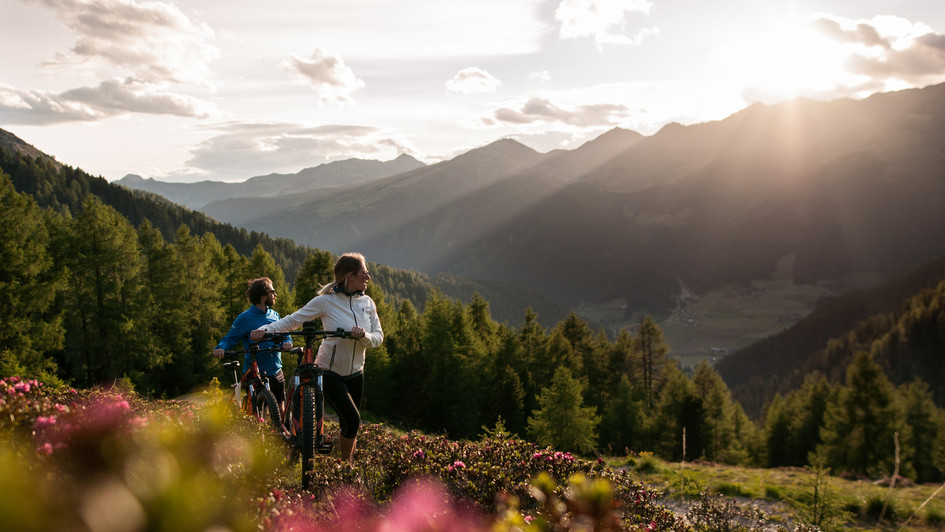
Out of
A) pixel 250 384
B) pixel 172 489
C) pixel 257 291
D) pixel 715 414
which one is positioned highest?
pixel 172 489

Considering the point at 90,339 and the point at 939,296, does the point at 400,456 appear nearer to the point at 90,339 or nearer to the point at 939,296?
the point at 90,339

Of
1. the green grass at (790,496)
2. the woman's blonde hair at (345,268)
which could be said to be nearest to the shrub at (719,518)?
the green grass at (790,496)

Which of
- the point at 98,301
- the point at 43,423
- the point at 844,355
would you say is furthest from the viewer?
the point at 844,355

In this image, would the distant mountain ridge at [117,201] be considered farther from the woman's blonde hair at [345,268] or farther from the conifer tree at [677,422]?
the woman's blonde hair at [345,268]

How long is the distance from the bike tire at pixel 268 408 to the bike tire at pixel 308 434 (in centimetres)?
104

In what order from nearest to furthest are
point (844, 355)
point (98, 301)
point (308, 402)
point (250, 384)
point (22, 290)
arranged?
point (308, 402), point (250, 384), point (22, 290), point (98, 301), point (844, 355)

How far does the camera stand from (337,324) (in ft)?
21.4

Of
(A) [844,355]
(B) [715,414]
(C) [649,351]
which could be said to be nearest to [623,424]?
(B) [715,414]

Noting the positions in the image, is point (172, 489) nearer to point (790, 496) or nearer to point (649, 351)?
point (790, 496)

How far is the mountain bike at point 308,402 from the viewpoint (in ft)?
20.0

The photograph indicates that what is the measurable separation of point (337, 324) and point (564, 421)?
88.1 ft

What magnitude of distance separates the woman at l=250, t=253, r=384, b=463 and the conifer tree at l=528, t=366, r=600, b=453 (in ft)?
84.3

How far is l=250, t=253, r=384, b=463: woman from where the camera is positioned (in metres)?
6.49

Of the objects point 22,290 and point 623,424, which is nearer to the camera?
point 22,290
